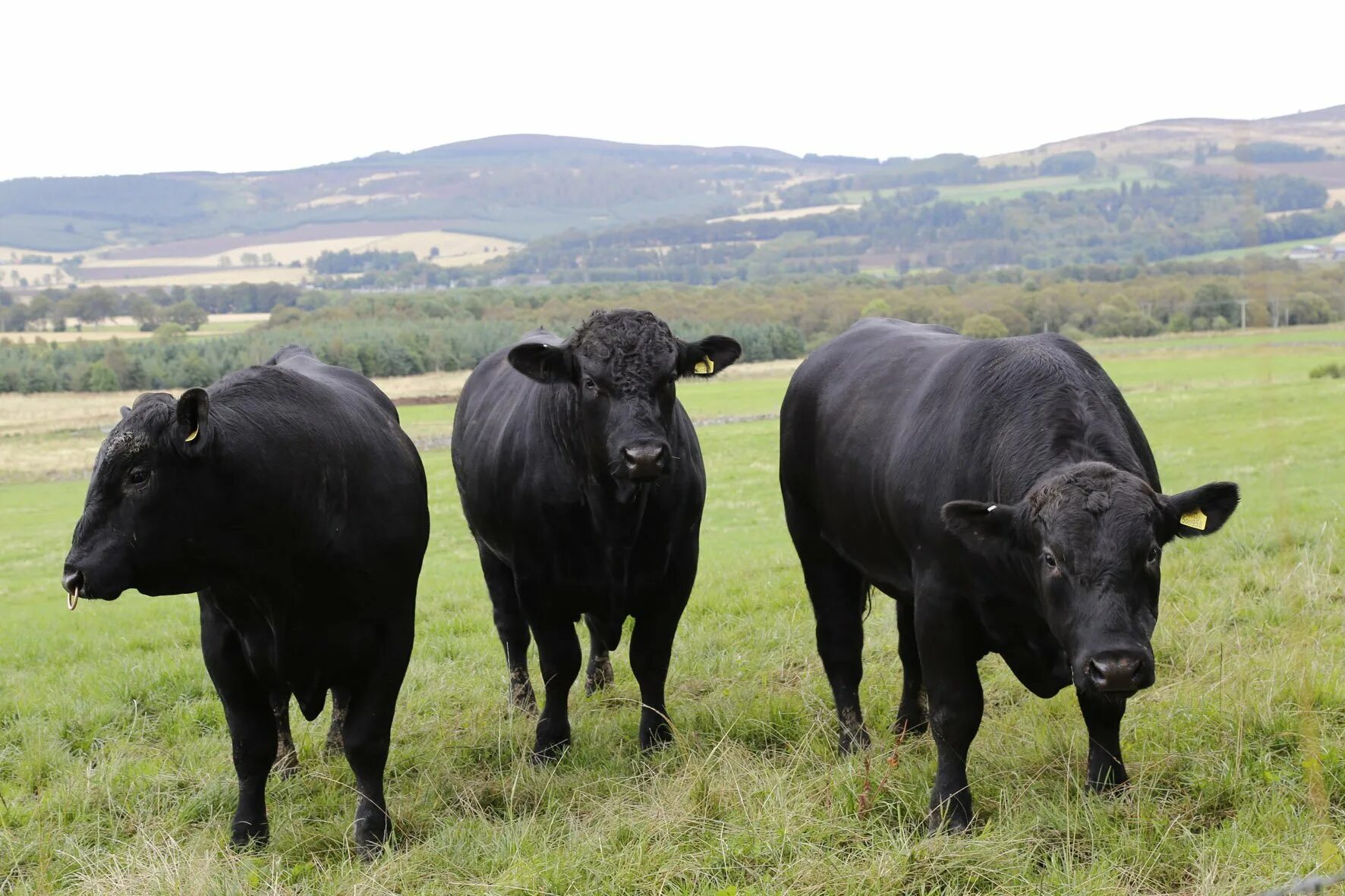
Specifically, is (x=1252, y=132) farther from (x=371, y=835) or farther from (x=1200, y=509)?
(x=371, y=835)

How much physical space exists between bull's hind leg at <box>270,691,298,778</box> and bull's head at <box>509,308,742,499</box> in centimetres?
236

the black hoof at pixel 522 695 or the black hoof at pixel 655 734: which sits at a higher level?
the black hoof at pixel 655 734

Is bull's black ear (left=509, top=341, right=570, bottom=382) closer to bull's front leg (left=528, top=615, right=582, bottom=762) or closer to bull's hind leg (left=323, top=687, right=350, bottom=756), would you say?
bull's front leg (left=528, top=615, right=582, bottom=762)

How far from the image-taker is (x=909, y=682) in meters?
7.26

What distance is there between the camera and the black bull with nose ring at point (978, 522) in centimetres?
459

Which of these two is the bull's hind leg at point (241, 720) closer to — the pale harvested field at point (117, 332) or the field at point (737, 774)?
the field at point (737, 774)

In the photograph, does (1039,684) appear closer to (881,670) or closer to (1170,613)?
(881,670)

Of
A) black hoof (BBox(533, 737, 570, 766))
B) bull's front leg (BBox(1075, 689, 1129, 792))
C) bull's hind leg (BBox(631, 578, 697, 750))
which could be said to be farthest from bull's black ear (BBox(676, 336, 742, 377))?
bull's front leg (BBox(1075, 689, 1129, 792))

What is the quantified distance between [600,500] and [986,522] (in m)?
2.73

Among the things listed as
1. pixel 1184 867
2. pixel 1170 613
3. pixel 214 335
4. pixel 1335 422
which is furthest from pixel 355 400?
pixel 214 335

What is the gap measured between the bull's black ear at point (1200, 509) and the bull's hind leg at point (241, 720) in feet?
14.7

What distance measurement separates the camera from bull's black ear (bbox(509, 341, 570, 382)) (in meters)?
7.05

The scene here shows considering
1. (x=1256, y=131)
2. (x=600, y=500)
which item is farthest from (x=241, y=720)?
(x=1256, y=131)

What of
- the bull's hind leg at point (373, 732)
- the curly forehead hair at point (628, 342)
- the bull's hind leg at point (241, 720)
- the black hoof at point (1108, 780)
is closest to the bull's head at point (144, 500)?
the bull's hind leg at point (241, 720)
